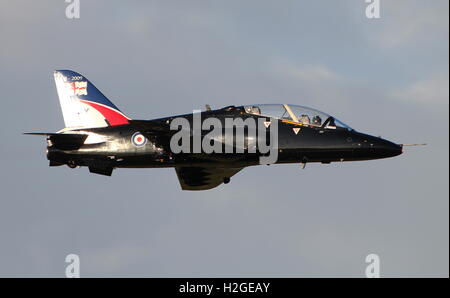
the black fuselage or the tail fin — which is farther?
the tail fin

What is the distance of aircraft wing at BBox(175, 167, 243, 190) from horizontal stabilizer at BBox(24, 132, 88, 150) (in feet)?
14.8

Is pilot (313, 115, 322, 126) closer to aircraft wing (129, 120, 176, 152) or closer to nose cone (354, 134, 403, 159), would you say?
nose cone (354, 134, 403, 159)

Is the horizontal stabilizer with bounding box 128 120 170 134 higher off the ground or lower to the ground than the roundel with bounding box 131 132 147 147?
higher

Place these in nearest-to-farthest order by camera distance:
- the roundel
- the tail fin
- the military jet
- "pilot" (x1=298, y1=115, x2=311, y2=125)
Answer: the military jet
"pilot" (x1=298, y1=115, x2=311, y2=125)
the roundel
the tail fin

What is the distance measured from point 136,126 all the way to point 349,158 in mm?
8104

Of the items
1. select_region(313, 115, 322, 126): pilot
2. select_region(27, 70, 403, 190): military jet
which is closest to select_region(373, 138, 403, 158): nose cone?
select_region(27, 70, 403, 190): military jet

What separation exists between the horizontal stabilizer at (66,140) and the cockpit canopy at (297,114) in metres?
6.60

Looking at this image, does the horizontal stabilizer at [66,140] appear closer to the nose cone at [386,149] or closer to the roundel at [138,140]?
the roundel at [138,140]

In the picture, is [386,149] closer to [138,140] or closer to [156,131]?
[156,131]

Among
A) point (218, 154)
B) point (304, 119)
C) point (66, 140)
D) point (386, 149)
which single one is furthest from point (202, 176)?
point (386, 149)

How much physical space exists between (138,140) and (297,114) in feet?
20.4

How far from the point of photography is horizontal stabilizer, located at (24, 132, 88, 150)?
3569 cm

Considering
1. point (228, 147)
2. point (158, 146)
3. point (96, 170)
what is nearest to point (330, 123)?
point (228, 147)

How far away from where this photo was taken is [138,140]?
35.7 meters
